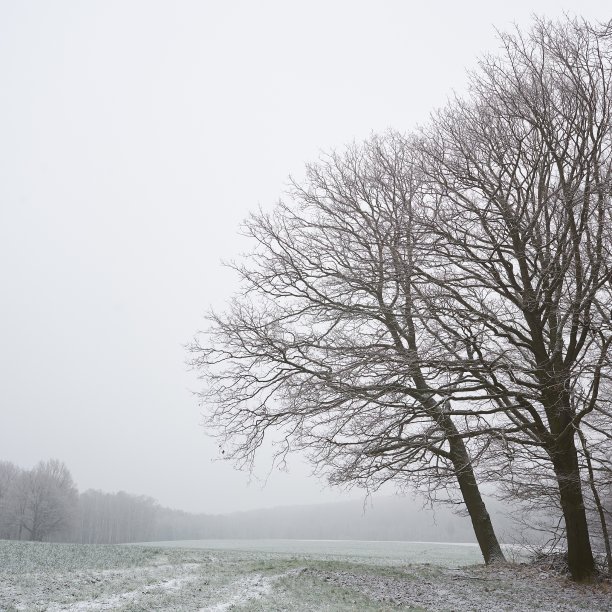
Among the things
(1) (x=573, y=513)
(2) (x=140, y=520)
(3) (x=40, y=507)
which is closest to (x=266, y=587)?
(1) (x=573, y=513)

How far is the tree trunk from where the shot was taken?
916 centimetres

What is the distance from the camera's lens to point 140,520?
93312 millimetres

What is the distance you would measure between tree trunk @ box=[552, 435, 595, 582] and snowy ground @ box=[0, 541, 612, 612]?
0.40 meters

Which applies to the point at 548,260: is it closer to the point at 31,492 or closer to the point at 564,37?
the point at 564,37

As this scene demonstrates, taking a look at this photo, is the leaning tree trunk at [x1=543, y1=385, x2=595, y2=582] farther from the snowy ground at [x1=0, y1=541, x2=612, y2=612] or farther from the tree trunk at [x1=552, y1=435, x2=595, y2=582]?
the snowy ground at [x1=0, y1=541, x2=612, y2=612]

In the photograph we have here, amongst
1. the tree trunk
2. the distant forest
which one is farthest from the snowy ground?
the distant forest

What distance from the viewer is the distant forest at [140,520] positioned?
57000 millimetres

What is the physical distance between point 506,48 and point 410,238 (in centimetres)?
426

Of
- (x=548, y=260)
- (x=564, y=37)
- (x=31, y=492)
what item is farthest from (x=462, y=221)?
(x=31, y=492)

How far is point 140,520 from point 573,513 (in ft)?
328

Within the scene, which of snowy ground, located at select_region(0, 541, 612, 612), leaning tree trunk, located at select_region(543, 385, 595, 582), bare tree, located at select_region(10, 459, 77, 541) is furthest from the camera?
bare tree, located at select_region(10, 459, 77, 541)

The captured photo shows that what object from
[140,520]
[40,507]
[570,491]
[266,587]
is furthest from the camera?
[140,520]

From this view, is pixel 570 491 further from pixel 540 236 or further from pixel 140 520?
pixel 140 520

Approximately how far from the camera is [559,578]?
10.1m
